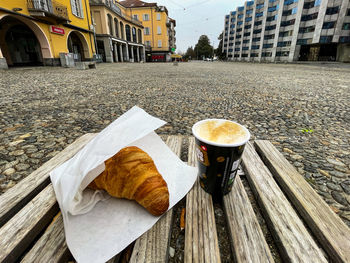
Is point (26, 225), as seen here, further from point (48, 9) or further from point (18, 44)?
point (18, 44)

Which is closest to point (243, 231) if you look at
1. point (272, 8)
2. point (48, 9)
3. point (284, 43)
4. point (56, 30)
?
point (48, 9)

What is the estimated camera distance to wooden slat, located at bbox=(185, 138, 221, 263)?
80cm

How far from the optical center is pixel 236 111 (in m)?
3.52

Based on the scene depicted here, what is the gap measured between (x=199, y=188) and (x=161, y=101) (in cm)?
328

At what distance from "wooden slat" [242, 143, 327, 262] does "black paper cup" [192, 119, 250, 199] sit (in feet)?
0.81

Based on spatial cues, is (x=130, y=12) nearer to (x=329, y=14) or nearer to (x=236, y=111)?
(x=329, y=14)

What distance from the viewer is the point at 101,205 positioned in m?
1.05

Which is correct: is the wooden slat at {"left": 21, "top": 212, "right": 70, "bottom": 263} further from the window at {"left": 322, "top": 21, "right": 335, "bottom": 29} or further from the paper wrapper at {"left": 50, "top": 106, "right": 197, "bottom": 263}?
the window at {"left": 322, "top": 21, "right": 335, "bottom": 29}

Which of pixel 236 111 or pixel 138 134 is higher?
pixel 138 134

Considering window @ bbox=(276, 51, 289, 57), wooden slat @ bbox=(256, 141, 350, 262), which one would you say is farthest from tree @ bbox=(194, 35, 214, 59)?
wooden slat @ bbox=(256, 141, 350, 262)

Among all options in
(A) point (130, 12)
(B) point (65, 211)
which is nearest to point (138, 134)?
(B) point (65, 211)

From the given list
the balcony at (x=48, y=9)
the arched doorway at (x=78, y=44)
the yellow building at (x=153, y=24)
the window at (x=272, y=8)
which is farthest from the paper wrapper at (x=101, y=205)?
the window at (x=272, y=8)

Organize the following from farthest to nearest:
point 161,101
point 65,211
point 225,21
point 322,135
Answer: point 225,21 → point 161,101 → point 322,135 → point 65,211

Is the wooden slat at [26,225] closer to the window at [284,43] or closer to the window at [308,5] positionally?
the window at [308,5]
